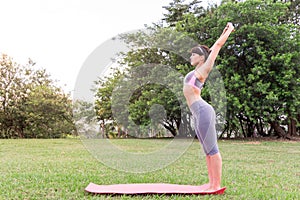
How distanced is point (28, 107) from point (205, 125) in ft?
69.7

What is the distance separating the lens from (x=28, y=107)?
2309cm

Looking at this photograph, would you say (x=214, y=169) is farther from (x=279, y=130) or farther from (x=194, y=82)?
(x=279, y=130)

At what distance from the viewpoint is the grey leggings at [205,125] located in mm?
4020

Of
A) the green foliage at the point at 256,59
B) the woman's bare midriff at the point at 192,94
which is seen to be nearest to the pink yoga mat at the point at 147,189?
the woman's bare midriff at the point at 192,94

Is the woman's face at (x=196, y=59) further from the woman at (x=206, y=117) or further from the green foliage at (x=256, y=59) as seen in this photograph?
the green foliage at (x=256, y=59)

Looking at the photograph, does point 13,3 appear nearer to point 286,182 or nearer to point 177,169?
point 177,169

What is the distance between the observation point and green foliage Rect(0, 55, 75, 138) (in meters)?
23.0

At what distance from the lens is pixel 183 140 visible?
221 inches

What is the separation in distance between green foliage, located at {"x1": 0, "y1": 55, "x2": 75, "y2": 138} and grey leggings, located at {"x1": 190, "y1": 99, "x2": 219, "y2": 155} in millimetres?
19574

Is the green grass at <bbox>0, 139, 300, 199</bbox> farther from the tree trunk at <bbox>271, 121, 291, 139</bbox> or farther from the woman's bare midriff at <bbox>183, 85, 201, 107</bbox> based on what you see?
the tree trunk at <bbox>271, 121, 291, 139</bbox>

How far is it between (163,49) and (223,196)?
14.0 ft

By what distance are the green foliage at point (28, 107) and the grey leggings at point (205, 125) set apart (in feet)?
64.2

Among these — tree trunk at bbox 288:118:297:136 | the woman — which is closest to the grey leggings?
the woman

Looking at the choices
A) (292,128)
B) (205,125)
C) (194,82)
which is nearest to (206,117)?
(205,125)
